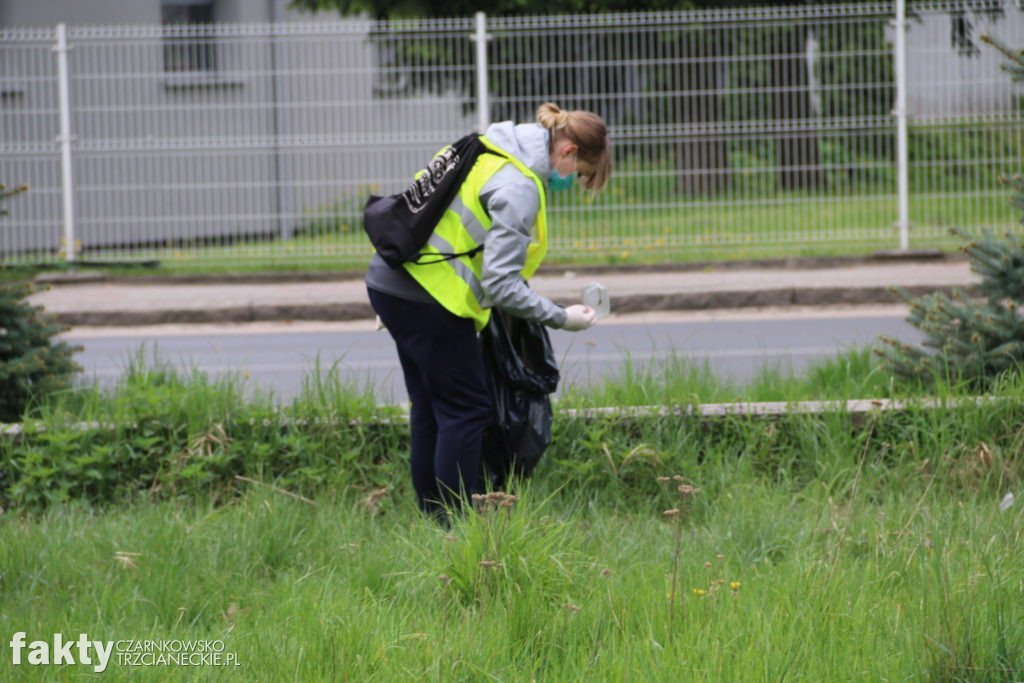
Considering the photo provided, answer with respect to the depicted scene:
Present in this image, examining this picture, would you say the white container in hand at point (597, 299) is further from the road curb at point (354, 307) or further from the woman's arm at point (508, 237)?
the road curb at point (354, 307)

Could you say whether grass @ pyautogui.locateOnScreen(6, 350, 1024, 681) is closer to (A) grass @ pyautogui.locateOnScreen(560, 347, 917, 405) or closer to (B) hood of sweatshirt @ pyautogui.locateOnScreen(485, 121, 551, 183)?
(A) grass @ pyautogui.locateOnScreen(560, 347, 917, 405)

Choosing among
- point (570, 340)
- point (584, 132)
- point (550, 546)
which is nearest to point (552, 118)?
point (584, 132)

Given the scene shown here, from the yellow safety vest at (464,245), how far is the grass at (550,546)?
2.05 ft

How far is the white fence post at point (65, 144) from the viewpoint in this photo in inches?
522

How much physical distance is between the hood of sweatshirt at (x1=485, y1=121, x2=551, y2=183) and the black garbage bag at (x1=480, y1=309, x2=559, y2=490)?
528mm

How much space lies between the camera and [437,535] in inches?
153

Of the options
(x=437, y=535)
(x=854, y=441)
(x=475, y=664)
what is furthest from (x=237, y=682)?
(x=854, y=441)

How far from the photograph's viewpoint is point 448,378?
13.9 feet

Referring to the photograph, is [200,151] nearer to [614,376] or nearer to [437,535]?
[614,376]

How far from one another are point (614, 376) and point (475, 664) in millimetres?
2484

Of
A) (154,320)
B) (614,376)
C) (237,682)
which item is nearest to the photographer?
(237,682)

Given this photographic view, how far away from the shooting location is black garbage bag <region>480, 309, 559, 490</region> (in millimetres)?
4375

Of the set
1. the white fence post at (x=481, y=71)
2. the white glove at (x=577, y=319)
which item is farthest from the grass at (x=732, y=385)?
the white fence post at (x=481, y=71)

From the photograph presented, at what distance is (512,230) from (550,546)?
99cm
